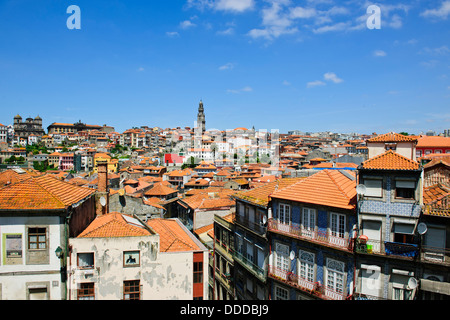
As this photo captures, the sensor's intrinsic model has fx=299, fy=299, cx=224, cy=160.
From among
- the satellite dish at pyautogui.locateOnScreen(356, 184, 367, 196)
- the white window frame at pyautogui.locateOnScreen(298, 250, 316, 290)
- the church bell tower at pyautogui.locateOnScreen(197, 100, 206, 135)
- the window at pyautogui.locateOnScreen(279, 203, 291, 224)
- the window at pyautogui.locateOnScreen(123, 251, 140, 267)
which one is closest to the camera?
the satellite dish at pyautogui.locateOnScreen(356, 184, 367, 196)

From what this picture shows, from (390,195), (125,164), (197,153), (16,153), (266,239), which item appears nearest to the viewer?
(390,195)

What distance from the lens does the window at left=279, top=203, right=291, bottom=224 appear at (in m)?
17.3

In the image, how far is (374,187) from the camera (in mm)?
14469

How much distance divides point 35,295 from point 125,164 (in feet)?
347

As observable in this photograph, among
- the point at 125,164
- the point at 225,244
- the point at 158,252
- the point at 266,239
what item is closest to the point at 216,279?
the point at 225,244

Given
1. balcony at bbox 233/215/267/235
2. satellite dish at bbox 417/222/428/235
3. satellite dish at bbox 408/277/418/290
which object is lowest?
satellite dish at bbox 408/277/418/290

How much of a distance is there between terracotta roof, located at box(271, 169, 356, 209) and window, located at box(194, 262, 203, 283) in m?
5.81

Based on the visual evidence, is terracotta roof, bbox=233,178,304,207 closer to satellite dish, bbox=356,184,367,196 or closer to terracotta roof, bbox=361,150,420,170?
satellite dish, bbox=356,184,367,196

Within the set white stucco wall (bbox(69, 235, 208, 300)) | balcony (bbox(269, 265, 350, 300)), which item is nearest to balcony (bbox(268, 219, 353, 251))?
balcony (bbox(269, 265, 350, 300))

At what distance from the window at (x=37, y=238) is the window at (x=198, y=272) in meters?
7.52

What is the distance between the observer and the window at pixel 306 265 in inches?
634

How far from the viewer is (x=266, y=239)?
18.4 m
